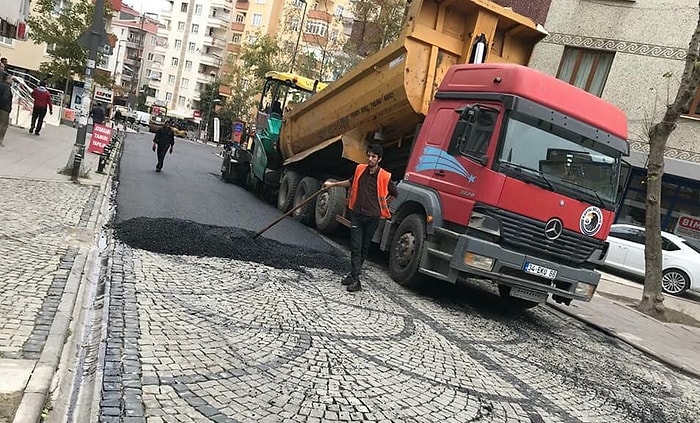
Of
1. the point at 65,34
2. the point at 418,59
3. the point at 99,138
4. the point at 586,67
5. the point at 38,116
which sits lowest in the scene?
the point at 38,116

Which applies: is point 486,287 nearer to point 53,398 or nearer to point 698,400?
point 698,400

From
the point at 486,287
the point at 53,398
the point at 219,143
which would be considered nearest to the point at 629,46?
the point at 486,287

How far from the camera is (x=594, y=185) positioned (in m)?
7.06

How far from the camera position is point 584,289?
7.25 meters

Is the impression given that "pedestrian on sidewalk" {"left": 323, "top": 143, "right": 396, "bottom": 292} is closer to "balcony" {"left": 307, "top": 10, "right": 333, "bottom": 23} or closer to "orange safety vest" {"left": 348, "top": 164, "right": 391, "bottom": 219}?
"orange safety vest" {"left": 348, "top": 164, "right": 391, "bottom": 219}

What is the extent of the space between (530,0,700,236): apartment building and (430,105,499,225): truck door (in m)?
11.6

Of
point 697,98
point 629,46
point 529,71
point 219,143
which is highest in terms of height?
point 629,46

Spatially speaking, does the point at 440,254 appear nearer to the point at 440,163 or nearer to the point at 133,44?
the point at 440,163

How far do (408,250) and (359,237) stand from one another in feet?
2.65

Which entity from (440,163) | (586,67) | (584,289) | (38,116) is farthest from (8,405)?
(586,67)

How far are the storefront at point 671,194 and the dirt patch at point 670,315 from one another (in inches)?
245

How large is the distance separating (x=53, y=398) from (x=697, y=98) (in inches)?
722

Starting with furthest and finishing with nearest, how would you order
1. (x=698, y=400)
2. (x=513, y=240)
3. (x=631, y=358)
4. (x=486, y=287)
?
(x=486, y=287), (x=631, y=358), (x=513, y=240), (x=698, y=400)

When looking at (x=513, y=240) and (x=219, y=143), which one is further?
(x=219, y=143)
